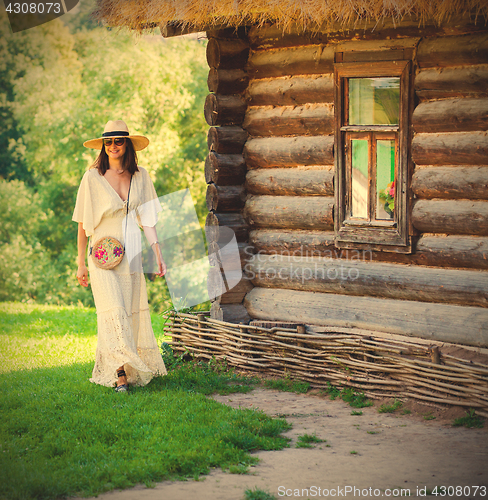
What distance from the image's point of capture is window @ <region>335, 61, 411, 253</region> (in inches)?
245

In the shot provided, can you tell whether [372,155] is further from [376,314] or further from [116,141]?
[116,141]

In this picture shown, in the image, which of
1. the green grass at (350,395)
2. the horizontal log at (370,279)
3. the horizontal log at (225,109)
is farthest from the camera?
the horizontal log at (225,109)

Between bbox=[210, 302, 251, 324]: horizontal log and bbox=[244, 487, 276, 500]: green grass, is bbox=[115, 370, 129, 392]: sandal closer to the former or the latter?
bbox=[210, 302, 251, 324]: horizontal log

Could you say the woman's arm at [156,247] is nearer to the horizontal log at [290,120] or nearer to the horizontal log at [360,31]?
the horizontal log at [290,120]

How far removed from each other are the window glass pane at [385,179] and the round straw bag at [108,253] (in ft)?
8.12

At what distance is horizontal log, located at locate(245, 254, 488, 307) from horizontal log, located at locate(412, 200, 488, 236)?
36cm

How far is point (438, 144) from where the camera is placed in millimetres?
5957

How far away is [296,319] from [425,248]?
5.44 ft

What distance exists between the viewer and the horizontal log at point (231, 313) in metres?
7.54

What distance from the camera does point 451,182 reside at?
5895 mm

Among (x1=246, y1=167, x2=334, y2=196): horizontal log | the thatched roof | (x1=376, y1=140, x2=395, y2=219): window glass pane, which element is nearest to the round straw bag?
→ (x1=246, y1=167, x2=334, y2=196): horizontal log

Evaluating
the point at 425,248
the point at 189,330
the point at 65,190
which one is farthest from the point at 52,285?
the point at 425,248

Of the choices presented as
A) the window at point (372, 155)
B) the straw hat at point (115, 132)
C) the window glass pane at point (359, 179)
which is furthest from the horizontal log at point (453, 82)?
the straw hat at point (115, 132)

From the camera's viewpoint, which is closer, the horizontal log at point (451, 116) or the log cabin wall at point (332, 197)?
the horizontal log at point (451, 116)
